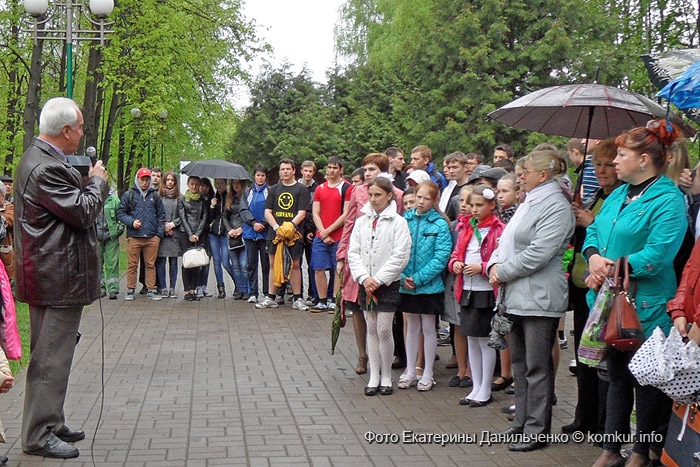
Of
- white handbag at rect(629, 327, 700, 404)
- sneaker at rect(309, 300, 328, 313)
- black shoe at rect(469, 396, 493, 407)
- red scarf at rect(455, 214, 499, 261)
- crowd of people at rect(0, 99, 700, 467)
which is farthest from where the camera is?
sneaker at rect(309, 300, 328, 313)

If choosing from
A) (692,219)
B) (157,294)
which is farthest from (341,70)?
(692,219)

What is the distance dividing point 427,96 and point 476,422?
34761 millimetres

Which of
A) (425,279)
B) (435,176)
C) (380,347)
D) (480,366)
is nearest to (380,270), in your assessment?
(425,279)

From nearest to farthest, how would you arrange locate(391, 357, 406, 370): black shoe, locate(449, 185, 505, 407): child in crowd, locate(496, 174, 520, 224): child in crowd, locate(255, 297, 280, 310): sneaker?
locate(496, 174, 520, 224): child in crowd < locate(449, 185, 505, 407): child in crowd < locate(391, 357, 406, 370): black shoe < locate(255, 297, 280, 310): sneaker

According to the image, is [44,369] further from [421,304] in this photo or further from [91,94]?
[91,94]

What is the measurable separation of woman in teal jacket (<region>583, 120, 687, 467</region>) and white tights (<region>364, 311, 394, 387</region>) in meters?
2.63

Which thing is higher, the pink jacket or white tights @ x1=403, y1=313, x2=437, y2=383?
the pink jacket

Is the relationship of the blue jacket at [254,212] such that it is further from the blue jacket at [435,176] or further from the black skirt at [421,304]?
the black skirt at [421,304]

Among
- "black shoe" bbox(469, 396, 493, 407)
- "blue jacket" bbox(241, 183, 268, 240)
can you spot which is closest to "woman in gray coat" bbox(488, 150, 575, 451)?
"black shoe" bbox(469, 396, 493, 407)

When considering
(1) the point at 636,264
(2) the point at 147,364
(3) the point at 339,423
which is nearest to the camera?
(1) the point at 636,264

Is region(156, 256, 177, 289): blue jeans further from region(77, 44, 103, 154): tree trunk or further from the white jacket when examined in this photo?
region(77, 44, 103, 154): tree trunk

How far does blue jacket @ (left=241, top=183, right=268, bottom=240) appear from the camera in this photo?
14258 mm

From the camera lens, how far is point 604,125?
24.5 feet

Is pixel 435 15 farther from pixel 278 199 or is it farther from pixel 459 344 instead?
pixel 459 344
